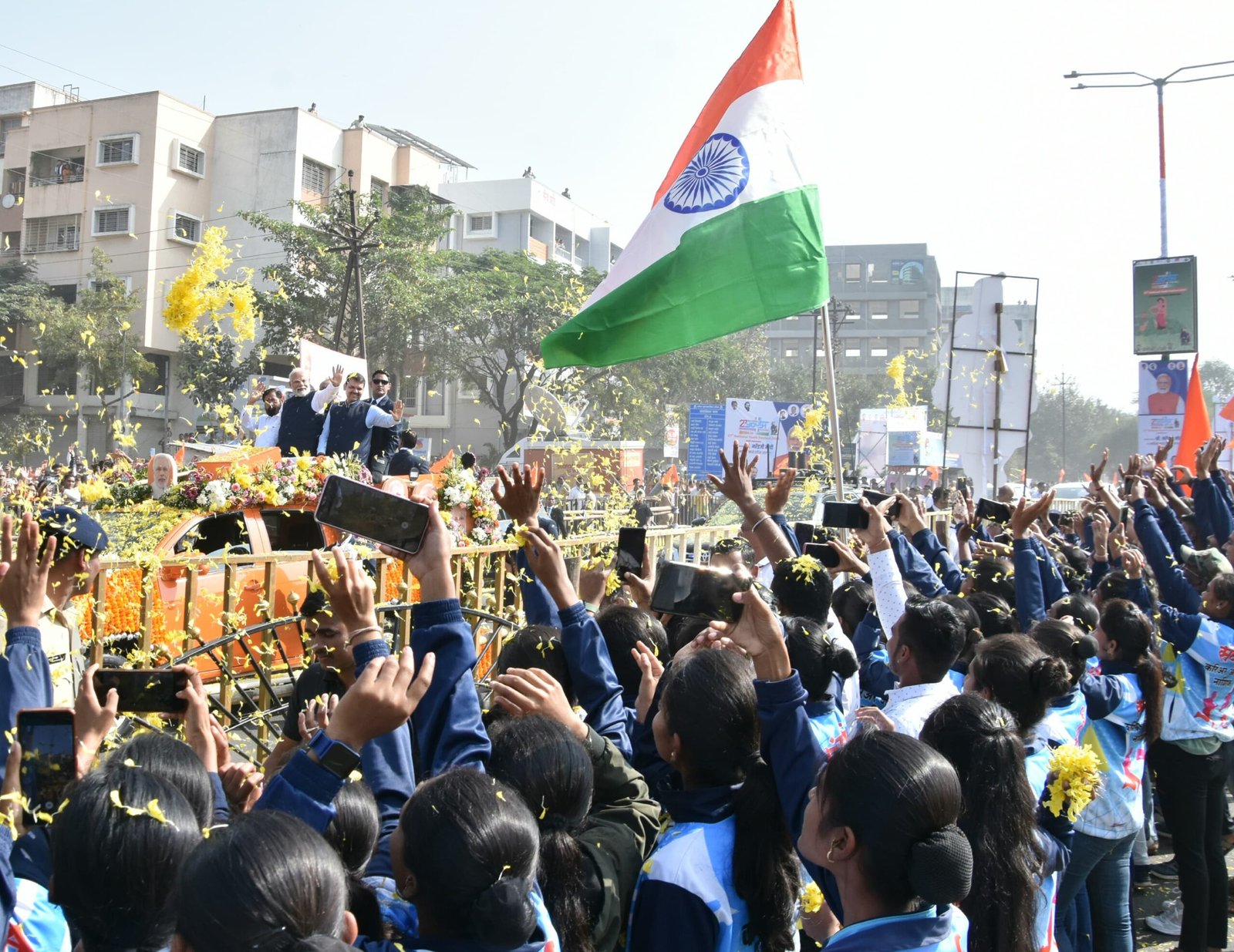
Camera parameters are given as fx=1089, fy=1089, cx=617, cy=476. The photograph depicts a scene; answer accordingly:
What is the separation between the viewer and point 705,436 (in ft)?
87.6

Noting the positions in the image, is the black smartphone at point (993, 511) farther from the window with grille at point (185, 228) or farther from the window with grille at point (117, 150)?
the window with grille at point (117, 150)

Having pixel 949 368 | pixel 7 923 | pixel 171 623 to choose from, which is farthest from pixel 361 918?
pixel 949 368

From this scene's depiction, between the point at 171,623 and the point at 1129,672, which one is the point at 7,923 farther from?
the point at 171,623

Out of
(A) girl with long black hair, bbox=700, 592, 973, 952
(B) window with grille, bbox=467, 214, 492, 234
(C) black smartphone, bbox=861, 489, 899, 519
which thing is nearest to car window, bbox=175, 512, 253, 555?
(C) black smartphone, bbox=861, 489, 899, 519

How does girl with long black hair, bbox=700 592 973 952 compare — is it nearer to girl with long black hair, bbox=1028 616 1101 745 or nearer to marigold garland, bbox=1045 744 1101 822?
marigold garland, bbox=1045 744 1101 822

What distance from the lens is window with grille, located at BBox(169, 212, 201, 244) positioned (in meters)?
42.4

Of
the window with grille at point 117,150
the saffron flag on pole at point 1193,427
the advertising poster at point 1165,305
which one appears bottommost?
the saffron flag on pole at point 1193,427

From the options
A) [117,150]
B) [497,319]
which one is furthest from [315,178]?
[497,319]


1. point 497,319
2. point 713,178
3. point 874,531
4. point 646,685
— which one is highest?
point 497,319

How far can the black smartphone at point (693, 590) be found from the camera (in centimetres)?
333

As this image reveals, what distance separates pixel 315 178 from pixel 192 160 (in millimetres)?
4814

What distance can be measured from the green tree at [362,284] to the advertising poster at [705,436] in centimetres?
1451

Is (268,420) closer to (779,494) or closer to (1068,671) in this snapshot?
(779,494)

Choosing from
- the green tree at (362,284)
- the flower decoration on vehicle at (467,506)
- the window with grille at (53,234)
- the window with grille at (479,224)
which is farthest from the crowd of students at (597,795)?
the window with grille at (479,224)
